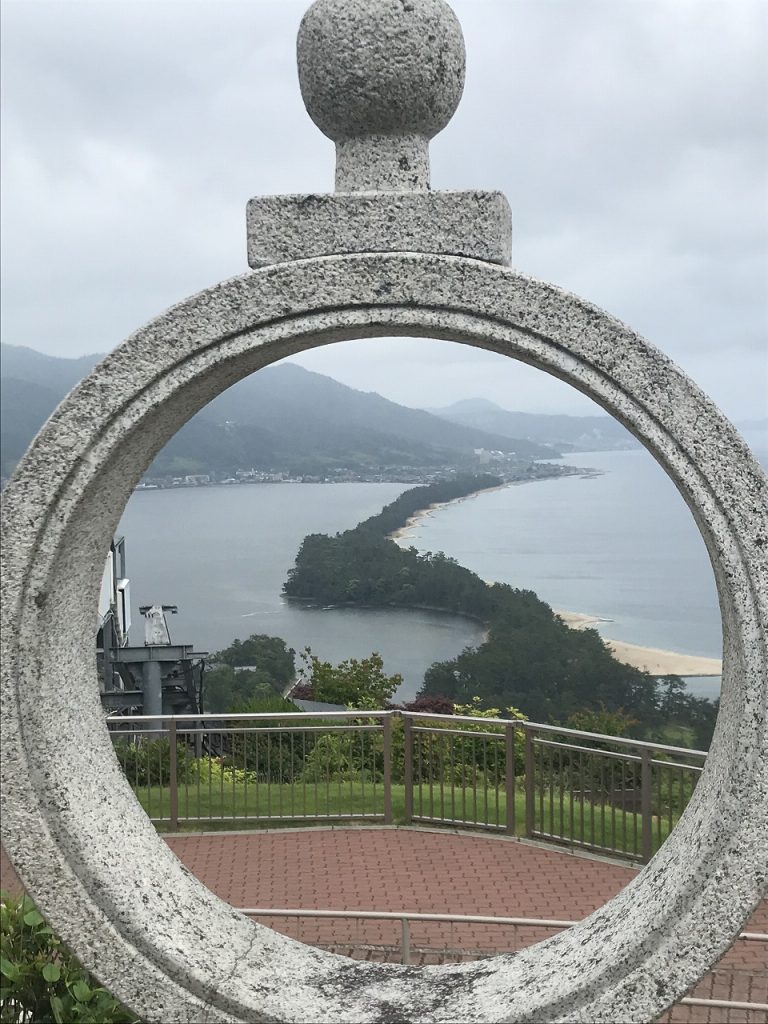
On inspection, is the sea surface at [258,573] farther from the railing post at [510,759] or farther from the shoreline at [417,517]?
the railing post at [510,759]

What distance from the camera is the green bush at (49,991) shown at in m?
4.59

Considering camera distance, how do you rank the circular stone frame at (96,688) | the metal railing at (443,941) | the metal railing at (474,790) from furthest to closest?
1. the metal railing at (474,790)
2. the metal railing at (443,941)
3. the circular stone frame at (96,688)

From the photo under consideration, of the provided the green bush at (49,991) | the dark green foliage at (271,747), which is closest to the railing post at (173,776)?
the dark green foliage at (271,747)

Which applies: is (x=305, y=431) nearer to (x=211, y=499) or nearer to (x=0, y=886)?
(x=211, y=499)

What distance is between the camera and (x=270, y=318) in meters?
3.71

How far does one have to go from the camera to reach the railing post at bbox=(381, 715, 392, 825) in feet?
28.5

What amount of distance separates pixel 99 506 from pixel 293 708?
10.6 m

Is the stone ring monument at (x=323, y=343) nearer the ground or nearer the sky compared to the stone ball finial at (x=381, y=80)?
nearer the ground

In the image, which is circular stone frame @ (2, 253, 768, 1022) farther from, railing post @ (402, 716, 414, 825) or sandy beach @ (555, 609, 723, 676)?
sandy beach @ (555, 609, 723, 676)

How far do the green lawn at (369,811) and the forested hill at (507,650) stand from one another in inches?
353

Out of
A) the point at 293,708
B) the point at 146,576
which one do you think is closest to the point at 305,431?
the point at 146,576

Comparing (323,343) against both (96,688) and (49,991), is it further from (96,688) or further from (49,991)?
(49,991)

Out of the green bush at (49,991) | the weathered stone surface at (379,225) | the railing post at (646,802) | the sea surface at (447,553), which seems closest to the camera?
the weathered stone surface at (379,225)

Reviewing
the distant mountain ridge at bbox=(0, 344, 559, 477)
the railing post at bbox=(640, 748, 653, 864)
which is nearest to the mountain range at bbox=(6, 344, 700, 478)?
the distant mountain ridge at bbox=(0, 344, 559, 477)
